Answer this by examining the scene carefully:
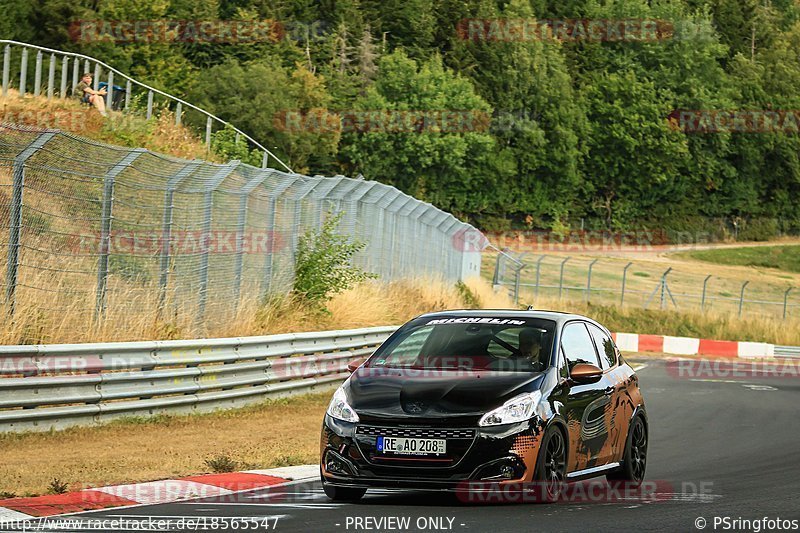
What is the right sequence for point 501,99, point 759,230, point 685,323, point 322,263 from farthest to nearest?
point 759,230 < point 501,99 < point 685,323 < point 322,263

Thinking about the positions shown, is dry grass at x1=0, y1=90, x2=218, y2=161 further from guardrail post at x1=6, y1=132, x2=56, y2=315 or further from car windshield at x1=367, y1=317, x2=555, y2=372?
car windshield at x1=367, y1=317, x2=555, y2=372


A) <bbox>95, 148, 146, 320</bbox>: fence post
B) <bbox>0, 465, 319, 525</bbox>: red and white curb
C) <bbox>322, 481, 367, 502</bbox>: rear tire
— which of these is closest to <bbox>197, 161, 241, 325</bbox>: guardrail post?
<bbox>95, 148, 146, 320</bbox>: fence post

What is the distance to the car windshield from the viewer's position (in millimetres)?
10109

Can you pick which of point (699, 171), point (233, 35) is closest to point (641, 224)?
point (699, 171)

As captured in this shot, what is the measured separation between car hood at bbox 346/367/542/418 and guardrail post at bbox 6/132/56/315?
5605mm

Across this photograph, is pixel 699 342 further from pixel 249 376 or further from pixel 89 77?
pixel 249 376

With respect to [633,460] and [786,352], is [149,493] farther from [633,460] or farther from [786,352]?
[786,352]

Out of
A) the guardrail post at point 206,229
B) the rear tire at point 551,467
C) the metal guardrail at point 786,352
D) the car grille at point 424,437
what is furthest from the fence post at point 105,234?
the metal guardrail at point 786,352

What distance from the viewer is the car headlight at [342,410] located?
9.30 meters

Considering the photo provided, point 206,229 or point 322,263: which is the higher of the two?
point 206,229

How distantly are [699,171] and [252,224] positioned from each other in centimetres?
8057

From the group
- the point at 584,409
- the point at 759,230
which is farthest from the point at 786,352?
the point at 759,230

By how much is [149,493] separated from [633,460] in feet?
13.2

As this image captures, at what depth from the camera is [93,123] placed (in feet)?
89.2
